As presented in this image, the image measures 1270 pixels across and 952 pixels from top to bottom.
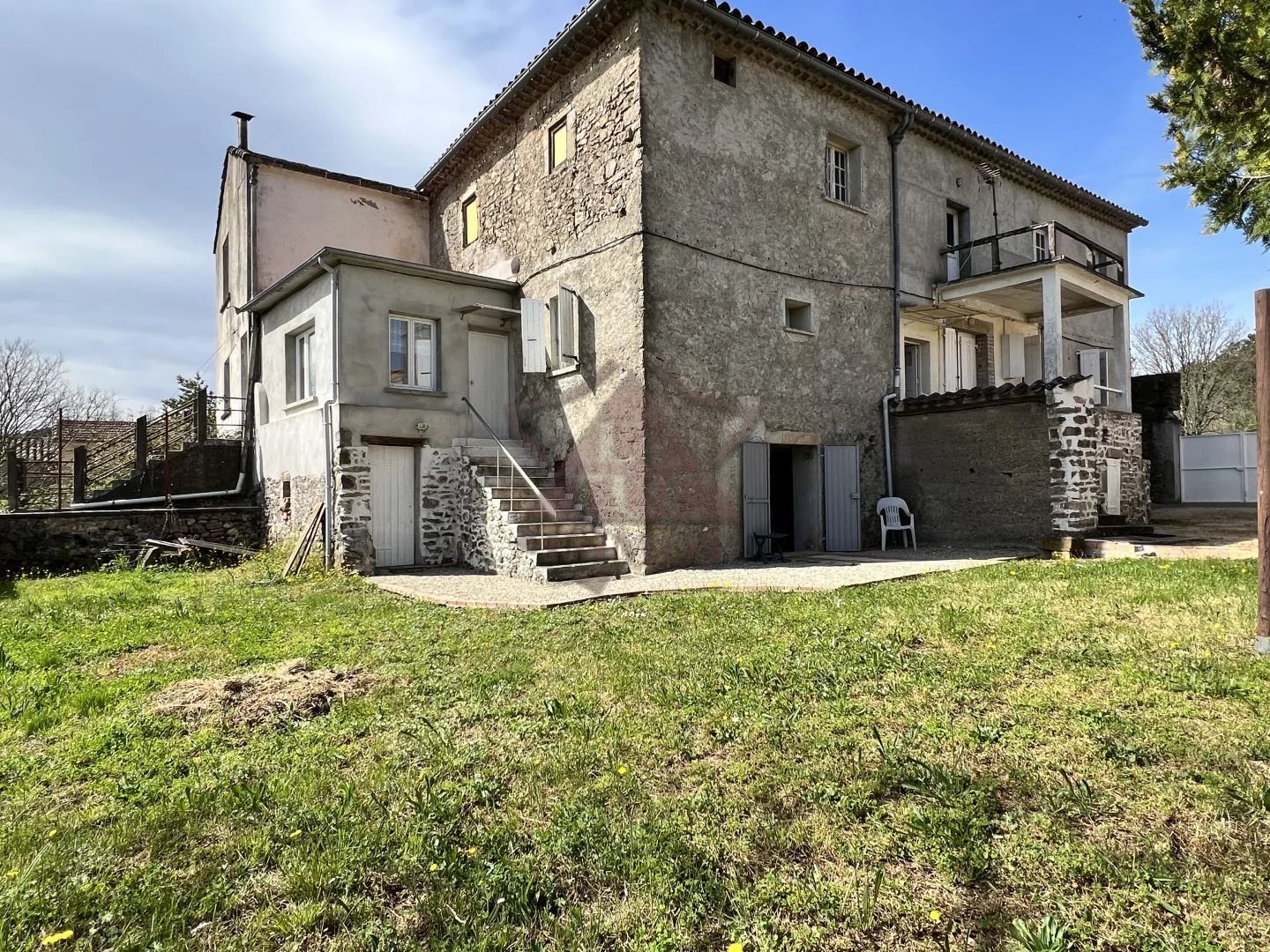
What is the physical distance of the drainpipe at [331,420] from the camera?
10.5 metres

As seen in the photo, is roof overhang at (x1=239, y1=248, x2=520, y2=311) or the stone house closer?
the stone house

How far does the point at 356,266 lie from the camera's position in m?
10.7

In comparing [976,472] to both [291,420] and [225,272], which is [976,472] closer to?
[291,420]

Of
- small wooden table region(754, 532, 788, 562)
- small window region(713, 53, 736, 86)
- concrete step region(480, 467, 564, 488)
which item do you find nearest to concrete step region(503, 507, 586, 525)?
concrete step region(480, 467, 564, 488)

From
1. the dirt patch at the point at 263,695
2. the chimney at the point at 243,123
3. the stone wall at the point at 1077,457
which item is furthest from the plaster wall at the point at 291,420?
the stone wall at the point at 1077,457

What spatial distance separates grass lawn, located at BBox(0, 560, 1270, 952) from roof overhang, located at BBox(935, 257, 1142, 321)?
328 inches

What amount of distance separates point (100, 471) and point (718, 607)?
52.3 ft

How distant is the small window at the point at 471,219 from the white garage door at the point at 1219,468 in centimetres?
1944

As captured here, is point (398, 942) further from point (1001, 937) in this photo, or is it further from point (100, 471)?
point (100, 471)

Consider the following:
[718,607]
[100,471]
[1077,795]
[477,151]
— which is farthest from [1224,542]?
[100,471]

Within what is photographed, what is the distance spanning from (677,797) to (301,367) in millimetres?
11805

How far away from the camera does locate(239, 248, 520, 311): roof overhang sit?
1053cm

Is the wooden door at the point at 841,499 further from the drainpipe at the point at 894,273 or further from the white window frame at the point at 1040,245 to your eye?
the white window frame at the point at 1040,245

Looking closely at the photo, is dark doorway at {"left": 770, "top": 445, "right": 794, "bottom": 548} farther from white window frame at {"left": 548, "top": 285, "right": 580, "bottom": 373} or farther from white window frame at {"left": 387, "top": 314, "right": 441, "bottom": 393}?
white window frame at {"left": 387, "top": 314, "right": 441, "bottom": 393}
